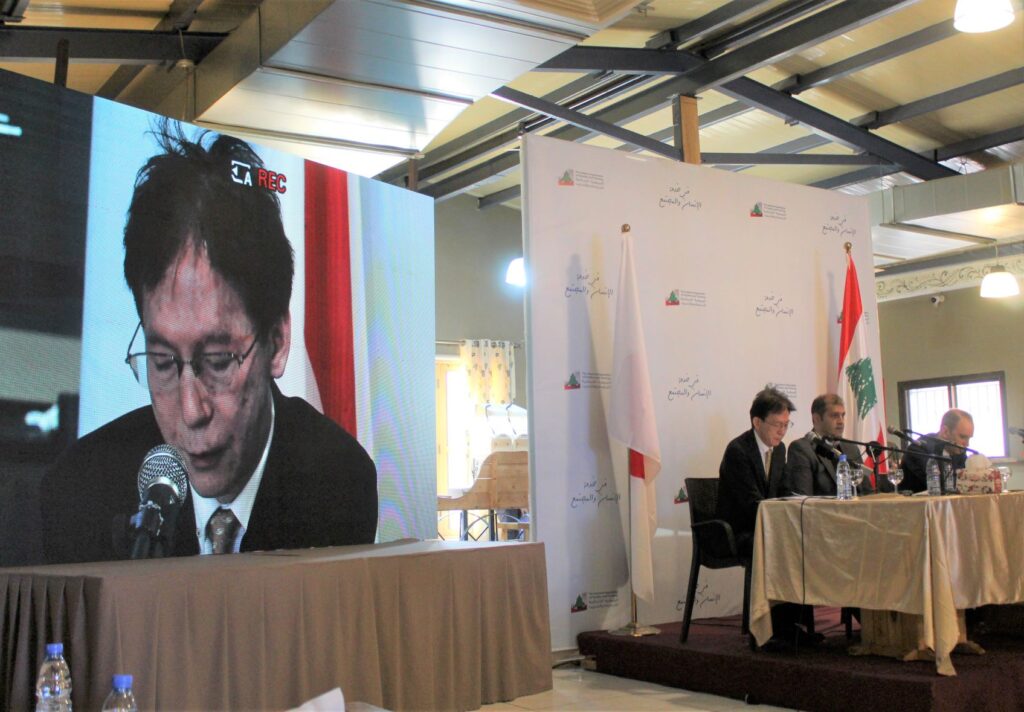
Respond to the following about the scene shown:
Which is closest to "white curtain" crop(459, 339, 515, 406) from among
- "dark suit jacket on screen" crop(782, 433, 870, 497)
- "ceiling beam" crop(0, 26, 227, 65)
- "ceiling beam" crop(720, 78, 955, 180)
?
"ceiling beam" crop(720, 78, 955, 180)

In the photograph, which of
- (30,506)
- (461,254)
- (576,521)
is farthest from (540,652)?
(461,254)

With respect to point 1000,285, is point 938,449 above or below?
below

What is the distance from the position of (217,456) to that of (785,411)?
2726 mm

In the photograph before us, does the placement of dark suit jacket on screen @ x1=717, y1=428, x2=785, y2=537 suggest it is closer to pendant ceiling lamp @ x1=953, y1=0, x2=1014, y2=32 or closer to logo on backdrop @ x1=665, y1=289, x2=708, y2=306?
logo on backdrop @ x1=665, y1=289, x2=708, y2=306

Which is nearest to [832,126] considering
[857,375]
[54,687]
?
[857,375]

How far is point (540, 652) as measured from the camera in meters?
4.59

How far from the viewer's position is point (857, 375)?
21.9 ft

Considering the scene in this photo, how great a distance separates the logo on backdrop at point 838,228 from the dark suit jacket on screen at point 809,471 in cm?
236

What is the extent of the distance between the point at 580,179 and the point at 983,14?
2255mm

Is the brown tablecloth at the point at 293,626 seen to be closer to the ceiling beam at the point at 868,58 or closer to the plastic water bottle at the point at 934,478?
the plastic water bottle at the point at 934,478

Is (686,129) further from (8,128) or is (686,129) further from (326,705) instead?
(326,705)

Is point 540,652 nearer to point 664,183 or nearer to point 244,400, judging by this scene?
point 244,400

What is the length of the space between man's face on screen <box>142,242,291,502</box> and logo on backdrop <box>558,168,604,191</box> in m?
1.99

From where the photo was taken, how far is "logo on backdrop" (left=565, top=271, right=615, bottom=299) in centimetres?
569
